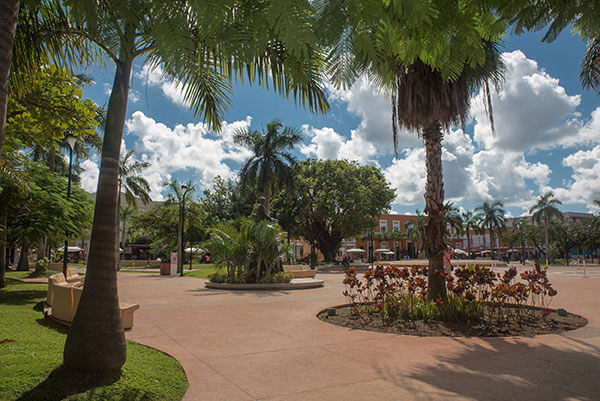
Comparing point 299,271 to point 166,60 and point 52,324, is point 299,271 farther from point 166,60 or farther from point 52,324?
point 166,60

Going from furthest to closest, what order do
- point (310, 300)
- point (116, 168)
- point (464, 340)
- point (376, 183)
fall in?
point (376, 183) → point (310, 300) → point (464, 340) → point (116, 168)

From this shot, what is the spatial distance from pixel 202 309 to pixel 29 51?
24.2 ft

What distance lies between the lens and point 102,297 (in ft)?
13.5

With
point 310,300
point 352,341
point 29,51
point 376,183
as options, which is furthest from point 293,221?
point 29,51

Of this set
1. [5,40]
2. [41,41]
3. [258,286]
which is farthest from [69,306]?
[258,286]

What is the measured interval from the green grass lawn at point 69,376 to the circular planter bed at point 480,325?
3995 millimetres

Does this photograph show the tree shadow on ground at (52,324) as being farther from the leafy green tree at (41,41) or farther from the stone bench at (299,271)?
the stone bench at (299,271)

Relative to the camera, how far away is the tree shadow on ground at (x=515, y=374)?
157 inches

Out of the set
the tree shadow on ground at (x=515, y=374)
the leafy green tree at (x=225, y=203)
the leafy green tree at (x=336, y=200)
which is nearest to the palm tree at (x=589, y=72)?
the tree shadow on ground at (x=515, y=374)

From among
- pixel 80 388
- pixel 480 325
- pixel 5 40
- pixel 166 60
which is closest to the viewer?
pixel 166 60

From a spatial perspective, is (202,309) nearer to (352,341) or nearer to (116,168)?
(352,341)

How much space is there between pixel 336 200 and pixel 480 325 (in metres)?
30.4

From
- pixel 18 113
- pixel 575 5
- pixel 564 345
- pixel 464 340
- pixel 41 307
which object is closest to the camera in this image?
pixel 575 5

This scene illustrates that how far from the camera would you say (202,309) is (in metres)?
10.1
